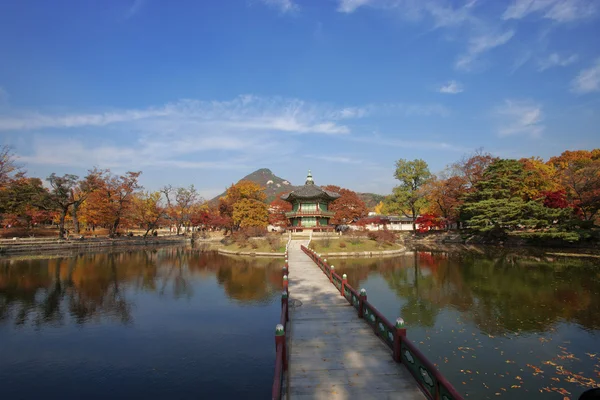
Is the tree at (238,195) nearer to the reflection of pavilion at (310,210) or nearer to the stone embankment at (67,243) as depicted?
the reflection of pavilion at (310,210)

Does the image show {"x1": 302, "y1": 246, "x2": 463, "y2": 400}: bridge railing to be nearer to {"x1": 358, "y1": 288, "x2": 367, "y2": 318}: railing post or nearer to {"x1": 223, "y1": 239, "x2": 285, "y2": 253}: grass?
{"x1": 358, "y1": 288, "x2": 367, "y2": 318}: railing post

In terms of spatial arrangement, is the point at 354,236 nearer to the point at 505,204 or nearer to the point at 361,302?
the point at 505,204

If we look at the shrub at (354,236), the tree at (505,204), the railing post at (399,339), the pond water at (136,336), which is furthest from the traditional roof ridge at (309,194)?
the railing post at (399,339)

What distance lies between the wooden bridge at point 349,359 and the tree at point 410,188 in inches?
1793

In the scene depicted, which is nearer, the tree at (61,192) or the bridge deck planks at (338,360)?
the bridge deck planks at (338,360)

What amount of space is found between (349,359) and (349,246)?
2917 centimetres

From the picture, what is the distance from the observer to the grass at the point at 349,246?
35812mm

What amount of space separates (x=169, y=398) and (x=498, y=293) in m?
18.0

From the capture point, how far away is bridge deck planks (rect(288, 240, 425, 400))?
677cm

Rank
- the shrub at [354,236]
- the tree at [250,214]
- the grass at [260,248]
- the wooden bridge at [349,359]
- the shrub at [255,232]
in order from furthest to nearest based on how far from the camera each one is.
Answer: the tree at [250,214]
the shrub at [255,232]
the shrub at [354,236]
the grass at [260,248]
the wooden bridge at [349,359]

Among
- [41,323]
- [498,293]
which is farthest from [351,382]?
[498,293]

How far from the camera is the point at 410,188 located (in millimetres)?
57125

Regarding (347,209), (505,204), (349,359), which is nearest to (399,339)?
(349,359)

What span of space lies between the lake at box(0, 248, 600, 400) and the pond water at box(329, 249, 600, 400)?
56 mm
